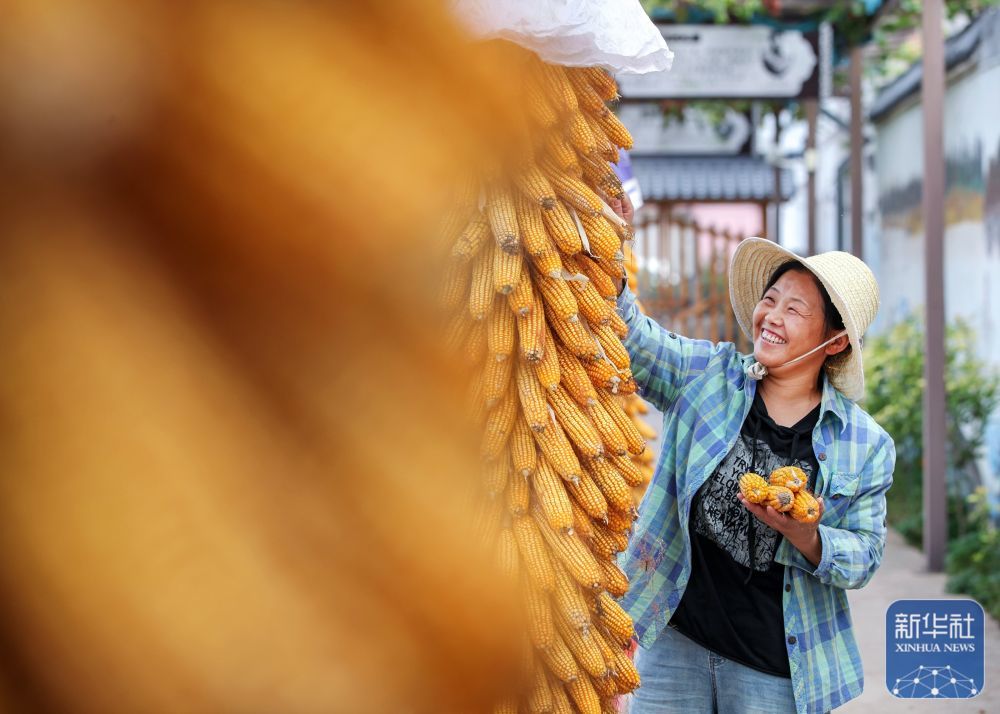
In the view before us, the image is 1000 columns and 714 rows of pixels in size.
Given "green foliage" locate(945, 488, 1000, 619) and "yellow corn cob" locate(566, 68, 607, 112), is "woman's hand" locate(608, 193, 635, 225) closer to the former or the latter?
"yellow corn cob" locate(566, 68, 607, 112)

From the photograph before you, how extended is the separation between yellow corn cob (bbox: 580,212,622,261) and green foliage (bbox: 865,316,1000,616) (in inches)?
186

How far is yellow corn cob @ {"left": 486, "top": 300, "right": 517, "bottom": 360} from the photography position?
145cm

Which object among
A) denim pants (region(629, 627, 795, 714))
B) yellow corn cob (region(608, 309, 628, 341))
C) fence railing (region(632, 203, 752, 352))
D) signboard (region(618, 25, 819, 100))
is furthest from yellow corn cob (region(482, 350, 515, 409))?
fence railing (region(632, 203, 752, 352))

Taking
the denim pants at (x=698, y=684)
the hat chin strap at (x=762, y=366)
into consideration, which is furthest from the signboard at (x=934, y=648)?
the hat chin strap at (x=762, y=366)

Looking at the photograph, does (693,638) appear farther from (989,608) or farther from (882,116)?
(882,116)

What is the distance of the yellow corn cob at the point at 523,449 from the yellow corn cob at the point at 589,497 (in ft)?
0.22

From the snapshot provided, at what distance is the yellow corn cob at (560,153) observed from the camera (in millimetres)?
1485

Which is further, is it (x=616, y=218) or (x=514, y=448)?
(x=616, y=218)

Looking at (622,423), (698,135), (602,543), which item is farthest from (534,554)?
(698,135)

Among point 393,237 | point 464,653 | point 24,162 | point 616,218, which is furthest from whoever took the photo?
point 616,218

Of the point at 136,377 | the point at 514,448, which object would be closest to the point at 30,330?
the point at 136,377

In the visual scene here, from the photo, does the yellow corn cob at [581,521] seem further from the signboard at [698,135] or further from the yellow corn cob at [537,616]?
the signboard at [698,135]

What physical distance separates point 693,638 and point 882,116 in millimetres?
8860

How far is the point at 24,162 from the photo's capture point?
901 mm
